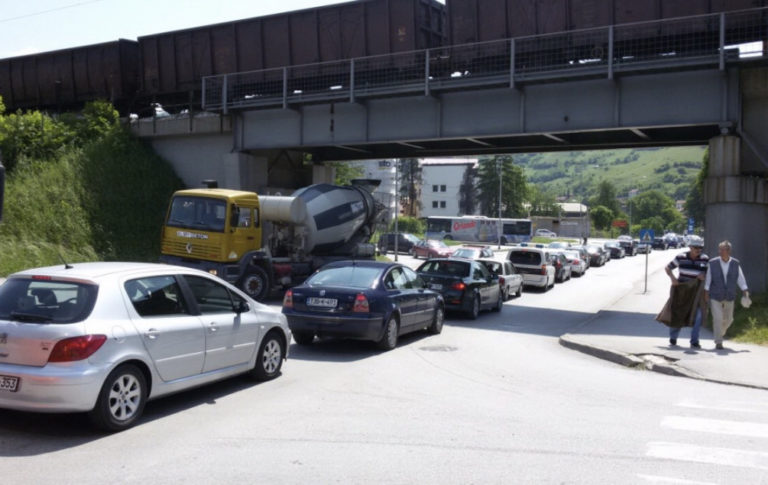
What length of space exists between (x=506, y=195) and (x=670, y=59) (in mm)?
93985

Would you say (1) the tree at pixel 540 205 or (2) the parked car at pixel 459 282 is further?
(1) the tree at pixel 540 205

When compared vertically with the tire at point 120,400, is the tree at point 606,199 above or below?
above

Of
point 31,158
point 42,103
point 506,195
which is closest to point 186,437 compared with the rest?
point 31,158

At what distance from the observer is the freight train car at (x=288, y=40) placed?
24531 mm

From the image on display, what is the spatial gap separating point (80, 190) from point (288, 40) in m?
10.5

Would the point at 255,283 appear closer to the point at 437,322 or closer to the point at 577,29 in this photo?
the point at 437,322

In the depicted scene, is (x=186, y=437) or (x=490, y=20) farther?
(x=490, y=20)

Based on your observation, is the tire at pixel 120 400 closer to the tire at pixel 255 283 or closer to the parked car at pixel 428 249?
the tire at pixel 255 283

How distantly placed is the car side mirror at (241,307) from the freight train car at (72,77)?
89.0 ft

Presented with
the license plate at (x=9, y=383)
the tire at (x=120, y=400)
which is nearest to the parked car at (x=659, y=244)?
the tire at (x=120, y=400)

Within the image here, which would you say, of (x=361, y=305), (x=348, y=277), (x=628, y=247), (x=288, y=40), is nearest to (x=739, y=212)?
(x=348, y=277)

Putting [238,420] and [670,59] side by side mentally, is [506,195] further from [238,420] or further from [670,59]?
[238,420]

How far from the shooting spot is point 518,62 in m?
22.6

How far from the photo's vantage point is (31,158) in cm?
3072
